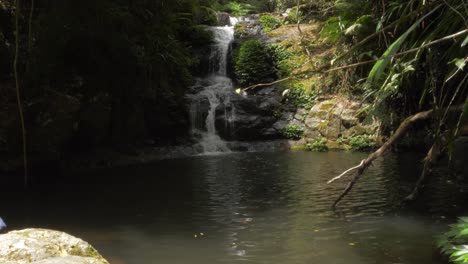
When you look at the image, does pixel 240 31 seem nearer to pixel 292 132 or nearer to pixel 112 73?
pixel 292 132

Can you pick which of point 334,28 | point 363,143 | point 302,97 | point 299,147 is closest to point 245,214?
point 334,28

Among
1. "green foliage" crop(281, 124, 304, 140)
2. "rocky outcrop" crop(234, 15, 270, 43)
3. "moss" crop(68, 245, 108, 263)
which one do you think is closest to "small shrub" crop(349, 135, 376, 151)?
"green foliage" crop(281, 124, 304, 140)

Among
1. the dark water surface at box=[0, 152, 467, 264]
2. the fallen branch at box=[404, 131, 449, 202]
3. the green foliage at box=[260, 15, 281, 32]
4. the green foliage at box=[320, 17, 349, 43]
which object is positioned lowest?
the dark water surface at box=[0, 152, 467, 264]

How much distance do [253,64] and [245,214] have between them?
1276 cm

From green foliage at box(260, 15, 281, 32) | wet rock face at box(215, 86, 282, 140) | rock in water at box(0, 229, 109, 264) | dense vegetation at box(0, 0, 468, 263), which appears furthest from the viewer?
green foliage at box(260, 15, 281, 32)

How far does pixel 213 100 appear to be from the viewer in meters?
18.5

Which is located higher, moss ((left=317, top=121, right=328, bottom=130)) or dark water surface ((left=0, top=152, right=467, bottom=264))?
moss ((left=317, top=121, right=328, bottom=130))

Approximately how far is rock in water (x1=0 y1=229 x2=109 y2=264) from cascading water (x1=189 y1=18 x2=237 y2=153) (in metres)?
12.5

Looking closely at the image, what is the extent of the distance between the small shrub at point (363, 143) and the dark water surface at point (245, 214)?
3.91 m

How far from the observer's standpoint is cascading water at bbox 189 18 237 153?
1748 cm

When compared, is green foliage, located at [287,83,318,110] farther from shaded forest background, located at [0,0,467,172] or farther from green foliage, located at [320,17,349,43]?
green foliage, located at [320,17,349,43]

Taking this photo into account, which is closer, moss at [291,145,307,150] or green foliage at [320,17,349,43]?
green foliage at [320,17,349,43]

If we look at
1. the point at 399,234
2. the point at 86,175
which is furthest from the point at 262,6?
the point at 399,234

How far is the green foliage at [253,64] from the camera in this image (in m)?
19.5
